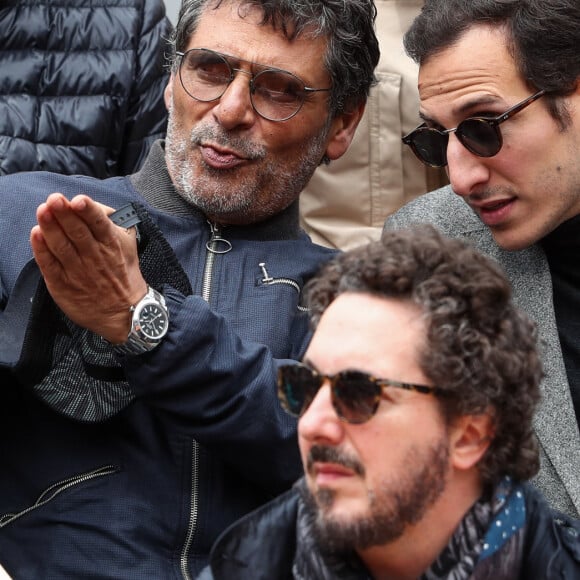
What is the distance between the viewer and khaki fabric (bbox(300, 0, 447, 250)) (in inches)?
164

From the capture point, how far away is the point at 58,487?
119 inches

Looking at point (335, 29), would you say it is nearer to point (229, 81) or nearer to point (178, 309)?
point (229, 81)

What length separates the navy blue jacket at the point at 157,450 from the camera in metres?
2.82

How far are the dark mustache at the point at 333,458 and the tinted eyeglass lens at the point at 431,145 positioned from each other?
1181 mm

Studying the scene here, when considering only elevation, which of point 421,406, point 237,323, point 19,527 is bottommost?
point 19,527

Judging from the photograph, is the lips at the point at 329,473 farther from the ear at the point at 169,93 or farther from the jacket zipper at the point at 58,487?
the ear at the point at 169,93

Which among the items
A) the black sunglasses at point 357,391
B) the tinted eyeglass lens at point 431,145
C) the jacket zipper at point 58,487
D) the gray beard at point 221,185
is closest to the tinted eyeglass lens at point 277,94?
the gray beard at point 221,185

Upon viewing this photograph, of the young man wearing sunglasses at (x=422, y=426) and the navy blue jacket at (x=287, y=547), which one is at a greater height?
the young man wearing sunglasses at (x=422, y=426)

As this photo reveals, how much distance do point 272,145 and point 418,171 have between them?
968 mm

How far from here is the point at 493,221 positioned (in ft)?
10.4

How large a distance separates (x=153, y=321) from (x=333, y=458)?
69cm

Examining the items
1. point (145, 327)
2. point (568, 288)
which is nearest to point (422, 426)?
point (145, 327)

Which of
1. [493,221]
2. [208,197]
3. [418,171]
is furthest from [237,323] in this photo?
[418,171]

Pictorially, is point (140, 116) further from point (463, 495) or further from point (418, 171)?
point (463, 495)
